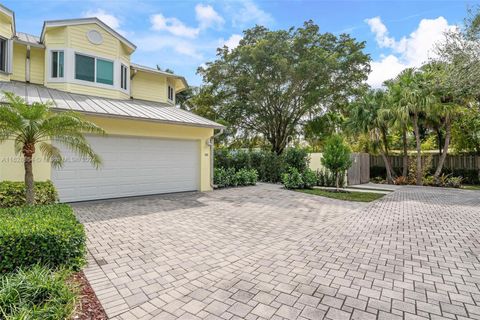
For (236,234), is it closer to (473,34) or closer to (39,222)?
(39,222)

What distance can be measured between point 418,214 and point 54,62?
14.6 meters

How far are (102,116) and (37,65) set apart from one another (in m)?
5.46

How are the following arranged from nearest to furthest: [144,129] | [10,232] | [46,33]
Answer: [10,232] < [144,129] < [46,33]

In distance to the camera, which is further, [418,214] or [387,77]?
[387,77]

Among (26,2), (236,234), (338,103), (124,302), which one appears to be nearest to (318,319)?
(124,302)

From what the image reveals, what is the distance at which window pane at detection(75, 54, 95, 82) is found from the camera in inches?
436

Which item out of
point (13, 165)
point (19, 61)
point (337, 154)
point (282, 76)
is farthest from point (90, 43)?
point (282, 76)

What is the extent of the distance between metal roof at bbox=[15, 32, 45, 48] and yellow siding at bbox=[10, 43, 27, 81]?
0.33 metres

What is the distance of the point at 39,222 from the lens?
3.84 m

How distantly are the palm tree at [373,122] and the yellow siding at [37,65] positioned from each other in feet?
57.2

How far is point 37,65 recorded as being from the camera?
Result: 11156 millimetres

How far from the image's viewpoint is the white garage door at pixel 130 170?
887cm

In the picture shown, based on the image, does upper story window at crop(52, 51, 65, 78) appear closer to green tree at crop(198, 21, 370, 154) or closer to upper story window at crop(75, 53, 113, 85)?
upper story window at crop(75, 53, 113, 85)

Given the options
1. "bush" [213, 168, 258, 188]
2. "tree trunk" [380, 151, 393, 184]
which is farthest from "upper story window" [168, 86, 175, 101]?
"tree trunk" [380, 151, 393, 184]
